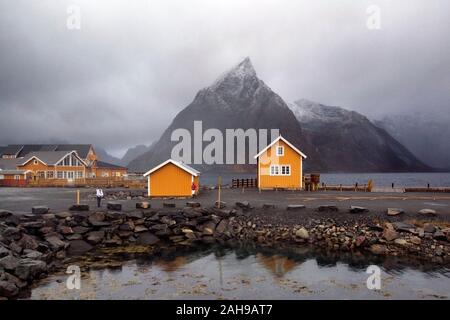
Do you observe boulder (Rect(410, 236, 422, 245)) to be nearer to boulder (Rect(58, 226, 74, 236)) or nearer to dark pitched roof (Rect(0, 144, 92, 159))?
boulder (Rect(58, 226, 74, 236))

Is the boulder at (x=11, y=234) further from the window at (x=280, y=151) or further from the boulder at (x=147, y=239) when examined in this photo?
the window at (x=280, y=151)

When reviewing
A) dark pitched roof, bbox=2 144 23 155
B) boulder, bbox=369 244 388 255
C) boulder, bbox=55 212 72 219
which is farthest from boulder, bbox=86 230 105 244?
dark pitched roof, bbox=2 144 23 155

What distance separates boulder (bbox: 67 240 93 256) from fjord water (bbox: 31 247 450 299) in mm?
3673

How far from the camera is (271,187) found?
142 ft

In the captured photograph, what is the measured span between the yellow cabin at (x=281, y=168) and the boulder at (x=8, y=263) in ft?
105

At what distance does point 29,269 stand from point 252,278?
1023 cm

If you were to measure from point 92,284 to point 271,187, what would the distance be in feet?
103

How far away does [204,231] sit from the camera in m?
24.0

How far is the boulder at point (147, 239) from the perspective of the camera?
73.2 ft

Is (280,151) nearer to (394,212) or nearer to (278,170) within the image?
(278,170)

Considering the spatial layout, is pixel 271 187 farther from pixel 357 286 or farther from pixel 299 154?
pixel 357 286

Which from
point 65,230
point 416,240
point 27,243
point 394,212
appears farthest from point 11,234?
point 394,212

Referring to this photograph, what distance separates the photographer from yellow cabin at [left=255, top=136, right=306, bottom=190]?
142 feet
